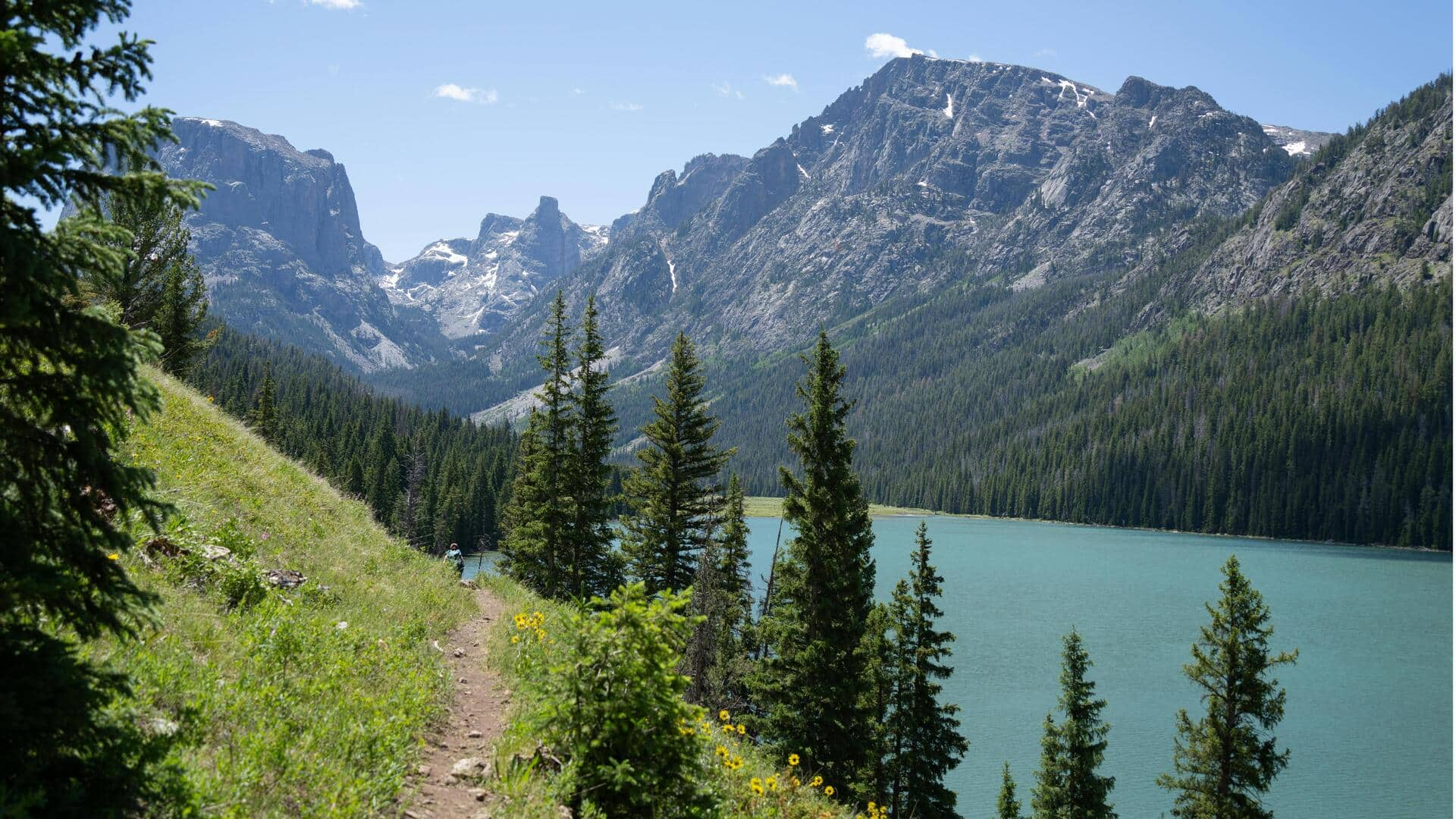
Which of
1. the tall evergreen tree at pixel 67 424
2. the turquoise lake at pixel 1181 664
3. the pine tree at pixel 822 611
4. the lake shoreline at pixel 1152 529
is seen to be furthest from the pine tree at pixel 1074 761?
the lake shoreline at pixel 1152 529

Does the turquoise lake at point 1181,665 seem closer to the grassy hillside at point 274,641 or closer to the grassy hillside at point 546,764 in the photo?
the grassy hillside at point 546,764

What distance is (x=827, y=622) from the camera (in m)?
25.2

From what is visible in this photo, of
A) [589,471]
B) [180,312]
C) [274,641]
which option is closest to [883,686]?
[589,471]

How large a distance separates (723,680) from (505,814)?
103 ft

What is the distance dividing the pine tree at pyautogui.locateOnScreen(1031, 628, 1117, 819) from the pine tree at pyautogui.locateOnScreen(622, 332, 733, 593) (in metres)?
15.2

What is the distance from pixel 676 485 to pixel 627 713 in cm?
2570

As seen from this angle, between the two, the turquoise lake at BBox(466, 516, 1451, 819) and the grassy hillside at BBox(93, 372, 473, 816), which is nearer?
the grassy hillside at BBox(93, 372, 473, 816)

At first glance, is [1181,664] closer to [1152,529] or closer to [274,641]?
[274,641]

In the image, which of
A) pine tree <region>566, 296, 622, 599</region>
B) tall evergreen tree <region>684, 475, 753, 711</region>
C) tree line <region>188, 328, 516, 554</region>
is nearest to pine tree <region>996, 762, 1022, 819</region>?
tall evergreen tree <region>684, 475, 753, 711</region>

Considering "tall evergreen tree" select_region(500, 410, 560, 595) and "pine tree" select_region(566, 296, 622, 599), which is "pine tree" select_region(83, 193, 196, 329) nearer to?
"tall evergreen tree" select_region(500, 410, 560, 595)

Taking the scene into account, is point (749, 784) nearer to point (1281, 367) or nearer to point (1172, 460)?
point (1172, 460)

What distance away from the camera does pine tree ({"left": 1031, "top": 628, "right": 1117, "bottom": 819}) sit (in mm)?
27219

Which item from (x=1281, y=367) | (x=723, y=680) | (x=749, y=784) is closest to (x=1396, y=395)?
(x=1281, y=367)

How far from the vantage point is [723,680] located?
36.5 metres
